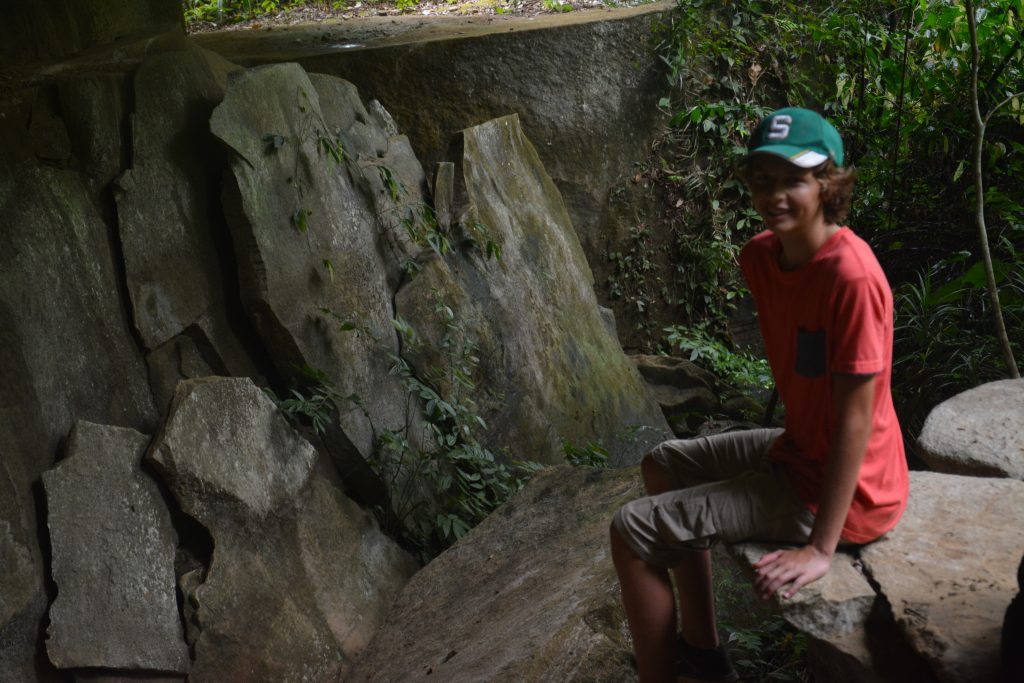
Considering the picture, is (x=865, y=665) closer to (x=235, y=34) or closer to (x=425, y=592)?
(x=425, y=592)

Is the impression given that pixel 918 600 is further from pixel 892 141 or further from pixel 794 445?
pixel 892 141

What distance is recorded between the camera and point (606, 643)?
2.66 metres

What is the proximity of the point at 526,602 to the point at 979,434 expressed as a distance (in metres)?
1.70

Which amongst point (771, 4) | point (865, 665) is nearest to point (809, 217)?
point (865, 665)

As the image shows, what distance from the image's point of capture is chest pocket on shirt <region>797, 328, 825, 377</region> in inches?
80.6

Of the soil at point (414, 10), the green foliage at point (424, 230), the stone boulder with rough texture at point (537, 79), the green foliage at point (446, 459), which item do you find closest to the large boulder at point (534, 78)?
the stone boulder with rough texture at point (537, 79)

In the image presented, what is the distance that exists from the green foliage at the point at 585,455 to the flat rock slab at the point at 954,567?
270 cm

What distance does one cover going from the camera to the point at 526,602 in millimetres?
3158

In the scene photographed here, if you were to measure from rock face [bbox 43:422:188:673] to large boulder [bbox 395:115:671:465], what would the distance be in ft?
5.05

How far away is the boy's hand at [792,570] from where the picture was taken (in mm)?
2037

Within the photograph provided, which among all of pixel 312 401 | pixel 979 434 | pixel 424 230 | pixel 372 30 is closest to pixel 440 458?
pixel 312 401

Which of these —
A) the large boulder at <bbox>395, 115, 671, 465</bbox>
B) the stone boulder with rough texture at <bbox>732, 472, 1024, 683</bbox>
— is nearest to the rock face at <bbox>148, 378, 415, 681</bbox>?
the large boulder at <bbox>395, 115, 671, 465</bbox>

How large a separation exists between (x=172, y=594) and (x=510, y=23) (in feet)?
16.8

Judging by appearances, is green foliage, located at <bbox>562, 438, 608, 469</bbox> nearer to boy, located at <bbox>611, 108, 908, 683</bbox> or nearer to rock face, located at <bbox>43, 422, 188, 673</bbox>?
rock face, located at <bbox>43, 422, 188, 673</bbox>
